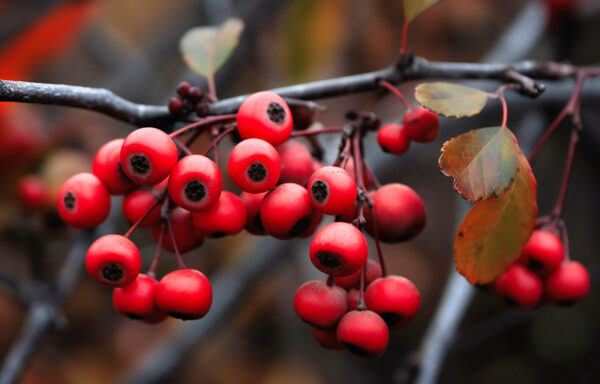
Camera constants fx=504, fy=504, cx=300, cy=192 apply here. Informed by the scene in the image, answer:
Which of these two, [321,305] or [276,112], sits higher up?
[276,112]

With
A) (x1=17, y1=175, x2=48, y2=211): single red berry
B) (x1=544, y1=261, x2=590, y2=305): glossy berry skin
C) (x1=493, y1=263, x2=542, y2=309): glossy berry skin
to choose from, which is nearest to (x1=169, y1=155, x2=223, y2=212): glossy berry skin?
(x1=493, y1=263, x2=542, y2=309): glossy berry skin

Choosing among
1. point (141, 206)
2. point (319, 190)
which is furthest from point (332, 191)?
point (141, 206)

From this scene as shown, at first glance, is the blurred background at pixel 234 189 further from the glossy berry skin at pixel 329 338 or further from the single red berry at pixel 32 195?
the glossy berry skin at pixel 329 338

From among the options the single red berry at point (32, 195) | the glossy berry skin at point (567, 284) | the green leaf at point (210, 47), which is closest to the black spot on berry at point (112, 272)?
the green leaf at point (210, 47)

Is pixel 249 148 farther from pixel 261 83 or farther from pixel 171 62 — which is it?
pixel 171 62

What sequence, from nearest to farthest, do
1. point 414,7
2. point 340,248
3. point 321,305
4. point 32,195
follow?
point 340,248
point 321,305
point 414,7
point 32,195

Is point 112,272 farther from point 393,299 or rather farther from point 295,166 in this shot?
point 393,299
